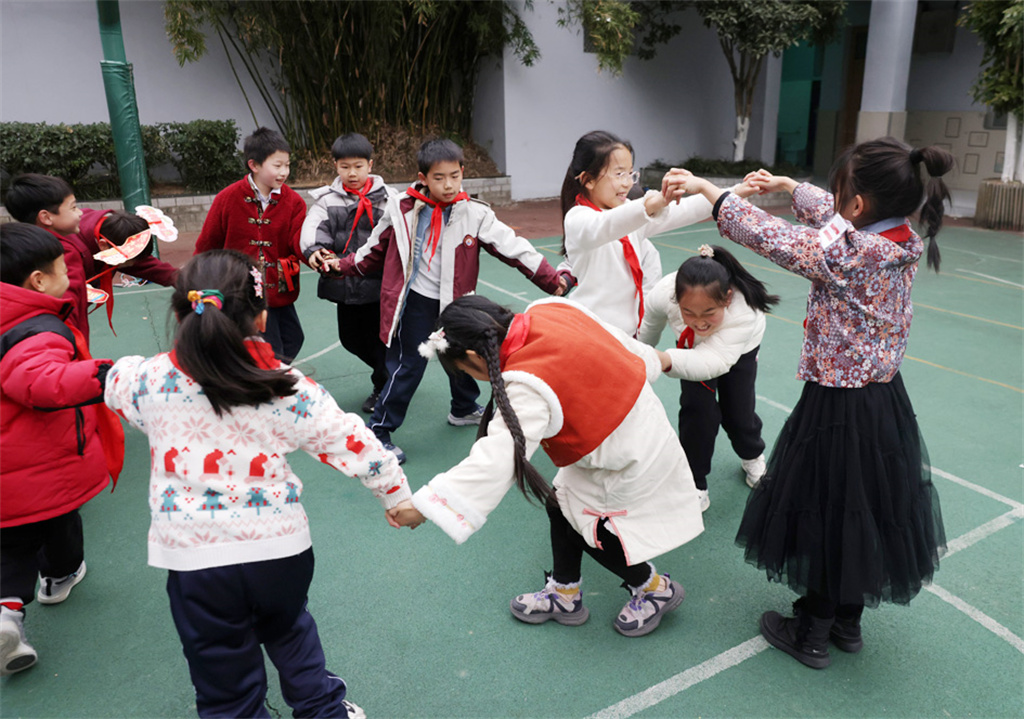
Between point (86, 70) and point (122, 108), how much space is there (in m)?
3.64

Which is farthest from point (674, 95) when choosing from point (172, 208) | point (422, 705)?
point (422, 705)

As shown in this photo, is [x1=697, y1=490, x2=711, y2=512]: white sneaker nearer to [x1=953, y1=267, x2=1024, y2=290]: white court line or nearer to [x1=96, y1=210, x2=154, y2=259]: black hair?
[x1=96, y1=210, x2=154, y2=259]: black hair

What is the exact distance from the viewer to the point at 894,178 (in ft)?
6.07

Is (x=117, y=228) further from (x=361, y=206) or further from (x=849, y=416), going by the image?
(x=849, y=416)

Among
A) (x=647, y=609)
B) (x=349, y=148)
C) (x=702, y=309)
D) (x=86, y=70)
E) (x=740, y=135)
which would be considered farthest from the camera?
(x=740, y=135)

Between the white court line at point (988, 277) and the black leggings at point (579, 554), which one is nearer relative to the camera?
the black leggings at point (579, 554)

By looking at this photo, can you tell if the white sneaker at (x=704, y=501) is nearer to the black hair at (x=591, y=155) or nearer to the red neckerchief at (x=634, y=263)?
the red neckerchief at (x=634, y=263)

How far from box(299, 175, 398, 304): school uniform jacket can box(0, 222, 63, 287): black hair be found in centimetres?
152

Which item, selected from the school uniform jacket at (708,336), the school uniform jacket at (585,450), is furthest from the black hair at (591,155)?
the school uniform jacket at (585,450)

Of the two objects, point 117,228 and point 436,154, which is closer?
point 117,228

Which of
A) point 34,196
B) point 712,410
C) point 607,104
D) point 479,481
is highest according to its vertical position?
point 607,104

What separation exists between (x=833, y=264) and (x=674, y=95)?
12.6 metres

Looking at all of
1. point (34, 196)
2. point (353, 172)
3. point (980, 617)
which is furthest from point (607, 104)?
point (980, 617)

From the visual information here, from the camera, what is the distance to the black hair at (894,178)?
184cm
